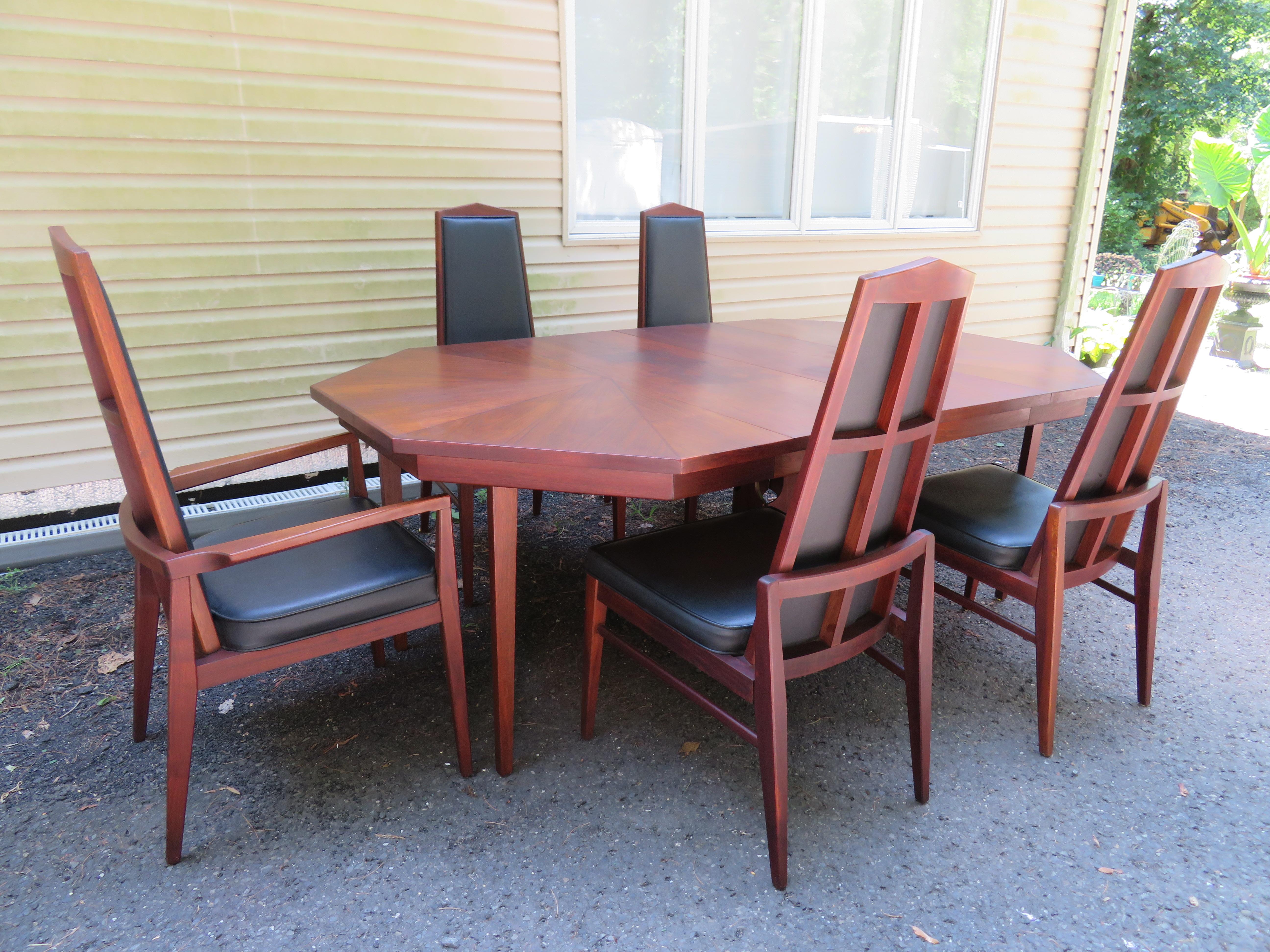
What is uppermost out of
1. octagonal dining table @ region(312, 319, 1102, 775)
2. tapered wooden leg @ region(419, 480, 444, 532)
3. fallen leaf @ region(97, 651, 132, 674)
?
octagonal dining table @ region(312, 319, 1102, 775)

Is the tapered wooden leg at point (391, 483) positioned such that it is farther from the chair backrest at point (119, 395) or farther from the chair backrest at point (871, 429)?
the chair backrest at point (871, 429)

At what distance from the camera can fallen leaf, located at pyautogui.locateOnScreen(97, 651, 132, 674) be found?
222 centimetres

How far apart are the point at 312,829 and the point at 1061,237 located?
19.4 ft

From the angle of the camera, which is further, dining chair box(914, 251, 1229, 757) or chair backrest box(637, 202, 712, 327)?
chair backrest box(637, 202, 712, 327)

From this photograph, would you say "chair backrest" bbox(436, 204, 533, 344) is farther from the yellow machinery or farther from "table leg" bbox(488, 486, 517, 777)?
the yellow machinery

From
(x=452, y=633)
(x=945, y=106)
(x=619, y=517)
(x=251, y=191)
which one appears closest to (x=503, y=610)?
(x=452, y=633)

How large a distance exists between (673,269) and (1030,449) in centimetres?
151

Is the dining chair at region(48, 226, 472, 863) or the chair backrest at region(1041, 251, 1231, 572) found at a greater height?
the chair backrest at region(1041, 251, 1231, 572)

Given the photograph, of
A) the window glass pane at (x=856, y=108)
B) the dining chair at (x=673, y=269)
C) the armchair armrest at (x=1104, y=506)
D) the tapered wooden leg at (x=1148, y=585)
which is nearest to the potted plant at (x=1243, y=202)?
the window glass pane at (x=856, y=108)

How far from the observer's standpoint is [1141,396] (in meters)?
1.76

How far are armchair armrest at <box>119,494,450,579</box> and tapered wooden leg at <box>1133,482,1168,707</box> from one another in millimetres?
1681

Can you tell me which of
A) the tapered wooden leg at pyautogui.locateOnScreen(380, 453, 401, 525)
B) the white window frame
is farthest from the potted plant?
the tapered wooden leg at pyautogui.locateOnScreen(380, 453, 401, 525)

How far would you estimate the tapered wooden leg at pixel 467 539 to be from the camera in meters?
2.45

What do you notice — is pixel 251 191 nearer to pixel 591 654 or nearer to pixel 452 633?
pixel 452 633
